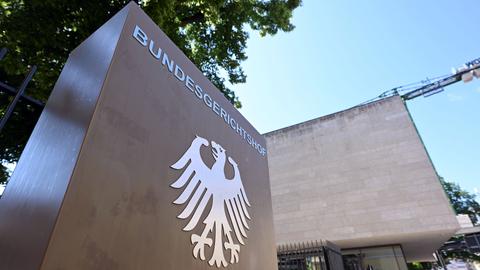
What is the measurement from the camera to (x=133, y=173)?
7.33 feet

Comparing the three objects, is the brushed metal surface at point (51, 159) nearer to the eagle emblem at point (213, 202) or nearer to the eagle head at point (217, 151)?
the eagle emblem at point (213, 202)

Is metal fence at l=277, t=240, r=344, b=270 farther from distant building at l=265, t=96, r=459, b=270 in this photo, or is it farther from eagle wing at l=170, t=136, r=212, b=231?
eagle wing at l=170, t=136, r=212, b=231

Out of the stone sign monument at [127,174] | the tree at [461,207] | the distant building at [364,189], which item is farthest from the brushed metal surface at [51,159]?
the tree at [461,207]

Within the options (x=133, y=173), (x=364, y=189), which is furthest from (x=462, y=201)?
(x=133, y=173)

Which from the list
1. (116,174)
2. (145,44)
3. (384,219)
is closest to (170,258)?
(116,174)

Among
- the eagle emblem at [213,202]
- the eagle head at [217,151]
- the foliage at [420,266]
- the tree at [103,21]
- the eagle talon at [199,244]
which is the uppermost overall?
the tree at [103,21]

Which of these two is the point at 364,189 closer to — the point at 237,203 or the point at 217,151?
the point at 237,203

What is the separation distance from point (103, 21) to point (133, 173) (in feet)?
19.6

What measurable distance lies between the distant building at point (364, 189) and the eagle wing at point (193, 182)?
10.9 m

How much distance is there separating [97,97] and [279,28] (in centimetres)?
759

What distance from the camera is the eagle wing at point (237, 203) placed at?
348 cm

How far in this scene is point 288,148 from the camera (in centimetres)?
1557

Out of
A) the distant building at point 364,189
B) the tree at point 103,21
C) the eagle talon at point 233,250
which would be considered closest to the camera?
the eagle talon at point 233,250

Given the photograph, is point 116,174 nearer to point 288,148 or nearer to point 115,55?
point 115,55
